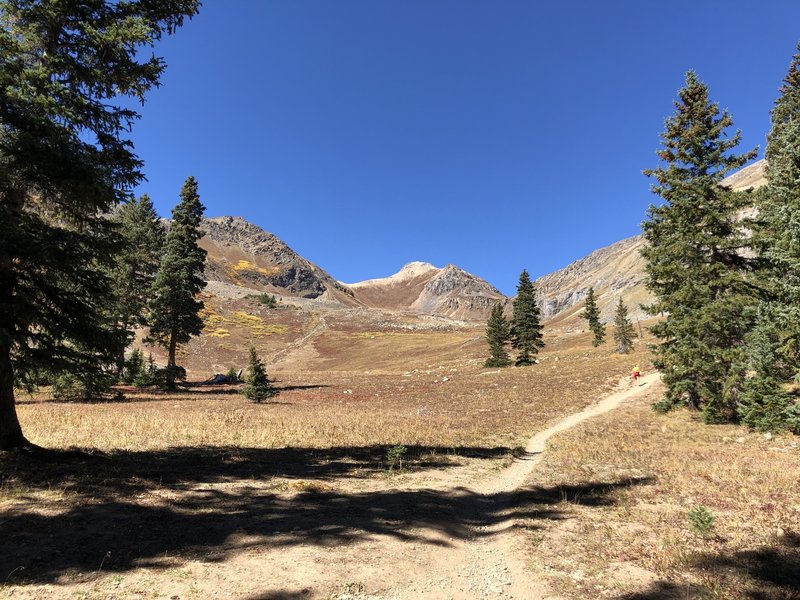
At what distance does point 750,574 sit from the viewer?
6301 millimetres

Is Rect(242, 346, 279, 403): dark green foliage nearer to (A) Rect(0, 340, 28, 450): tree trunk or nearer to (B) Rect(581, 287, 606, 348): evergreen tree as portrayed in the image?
(A) Rect(0, 340, 28, 450): tree trunk

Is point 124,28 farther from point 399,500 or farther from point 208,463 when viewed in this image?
point 399,500

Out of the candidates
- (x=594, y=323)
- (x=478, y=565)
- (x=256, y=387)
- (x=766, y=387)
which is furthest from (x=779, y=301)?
(x=594, y=323)

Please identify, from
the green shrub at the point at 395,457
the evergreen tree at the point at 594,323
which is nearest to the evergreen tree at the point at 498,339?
the evergreen tree at the point at 594,323

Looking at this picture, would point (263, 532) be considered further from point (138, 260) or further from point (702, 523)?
point (138, 260)

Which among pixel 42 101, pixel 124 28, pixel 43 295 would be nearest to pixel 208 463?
pixel 43 295

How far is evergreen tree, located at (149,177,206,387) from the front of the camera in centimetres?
3766

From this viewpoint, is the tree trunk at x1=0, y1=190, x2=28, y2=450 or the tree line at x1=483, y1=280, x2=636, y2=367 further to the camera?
the tree line at x1=483, y1=280, x2=636, y2=367

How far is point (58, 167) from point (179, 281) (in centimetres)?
3077

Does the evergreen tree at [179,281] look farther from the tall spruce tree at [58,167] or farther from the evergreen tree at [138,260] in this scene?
the tall spruce tree at [58,167]

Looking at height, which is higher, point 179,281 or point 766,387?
point 179,281

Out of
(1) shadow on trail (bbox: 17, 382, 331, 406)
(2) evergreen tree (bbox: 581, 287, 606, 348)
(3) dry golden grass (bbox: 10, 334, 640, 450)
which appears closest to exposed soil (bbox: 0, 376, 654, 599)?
(3) dry golden grass (bbox: 10, 334, 640, 450)

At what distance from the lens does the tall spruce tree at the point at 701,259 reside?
19.4 metres

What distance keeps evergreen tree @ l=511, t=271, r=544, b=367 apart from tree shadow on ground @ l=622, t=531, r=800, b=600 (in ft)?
177
